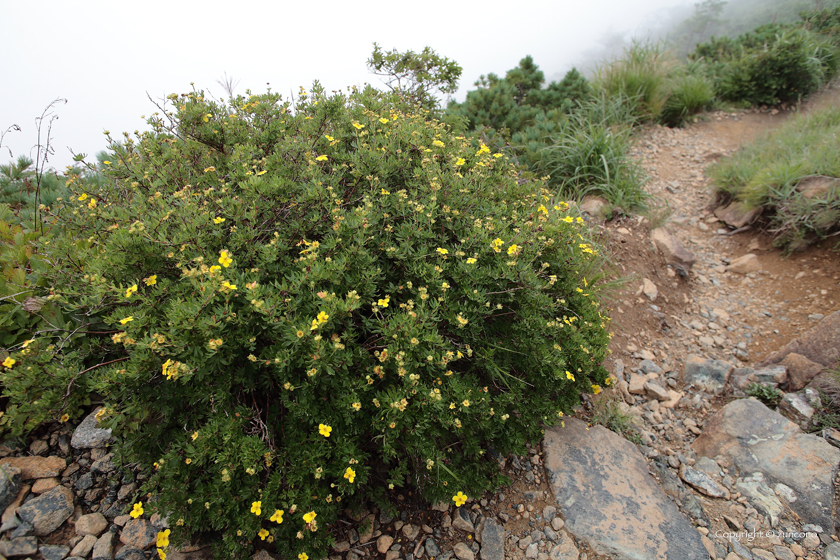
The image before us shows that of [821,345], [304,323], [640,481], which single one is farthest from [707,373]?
[304,323]

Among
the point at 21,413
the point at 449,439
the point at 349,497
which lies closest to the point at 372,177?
the point at 449,439

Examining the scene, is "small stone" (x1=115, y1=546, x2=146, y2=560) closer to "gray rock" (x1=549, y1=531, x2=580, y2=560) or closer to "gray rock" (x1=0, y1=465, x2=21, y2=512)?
"gray rock" (x1=0, y1=465, x2=21, y2=512)

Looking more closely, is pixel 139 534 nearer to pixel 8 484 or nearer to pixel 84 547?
pixel 84 547

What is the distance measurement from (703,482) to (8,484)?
415 cm

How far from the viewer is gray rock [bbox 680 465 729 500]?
2.83 m

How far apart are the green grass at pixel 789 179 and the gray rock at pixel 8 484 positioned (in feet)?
24.5

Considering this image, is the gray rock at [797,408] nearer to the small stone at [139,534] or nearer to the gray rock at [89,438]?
the small stone at [139,534]

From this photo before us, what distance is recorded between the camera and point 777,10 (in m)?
12.8

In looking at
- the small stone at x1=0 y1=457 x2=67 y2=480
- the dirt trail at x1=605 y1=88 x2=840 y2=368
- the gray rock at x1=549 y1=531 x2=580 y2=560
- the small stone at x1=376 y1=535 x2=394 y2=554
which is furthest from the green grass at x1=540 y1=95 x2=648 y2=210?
the small stone at x1=0 y1=457 x2=67 y2=480

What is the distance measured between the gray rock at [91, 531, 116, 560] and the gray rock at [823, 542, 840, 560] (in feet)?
12.8

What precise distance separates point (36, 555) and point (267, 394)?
1.23 metres

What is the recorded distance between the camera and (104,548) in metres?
2.03

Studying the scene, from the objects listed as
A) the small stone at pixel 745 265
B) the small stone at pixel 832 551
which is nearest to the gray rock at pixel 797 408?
the small stone at pixel 832 551

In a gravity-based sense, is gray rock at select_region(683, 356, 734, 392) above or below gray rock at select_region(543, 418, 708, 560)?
below
